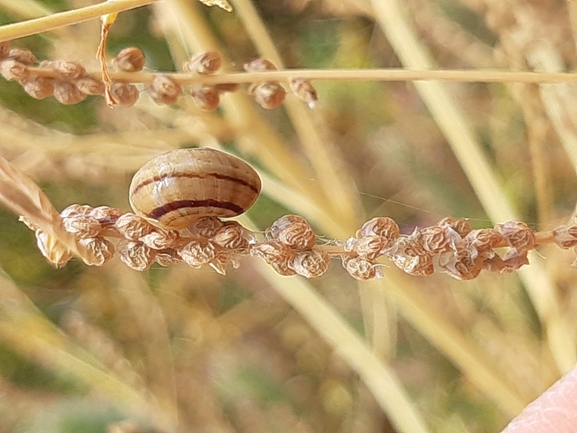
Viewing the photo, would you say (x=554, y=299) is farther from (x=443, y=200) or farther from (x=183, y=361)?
(x=183, y=361)

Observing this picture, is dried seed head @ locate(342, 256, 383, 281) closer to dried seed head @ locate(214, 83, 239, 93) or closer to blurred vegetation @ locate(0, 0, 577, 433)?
dried seed head @ locate(214, 83, 239, 93)

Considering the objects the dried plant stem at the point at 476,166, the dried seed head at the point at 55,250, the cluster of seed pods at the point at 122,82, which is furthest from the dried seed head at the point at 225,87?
the dried plant stem at the point at 476,166

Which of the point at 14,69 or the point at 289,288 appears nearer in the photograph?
the point at 14,69

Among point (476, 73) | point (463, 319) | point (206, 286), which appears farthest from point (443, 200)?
point (476, 73)

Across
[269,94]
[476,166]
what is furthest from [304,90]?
[476,166]

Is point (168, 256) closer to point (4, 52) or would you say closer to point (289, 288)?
point (4, 52)

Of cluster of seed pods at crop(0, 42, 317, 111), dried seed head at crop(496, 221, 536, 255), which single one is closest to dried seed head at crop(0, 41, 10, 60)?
cluster of seed pods at crop(0, 42, 317, 111)
